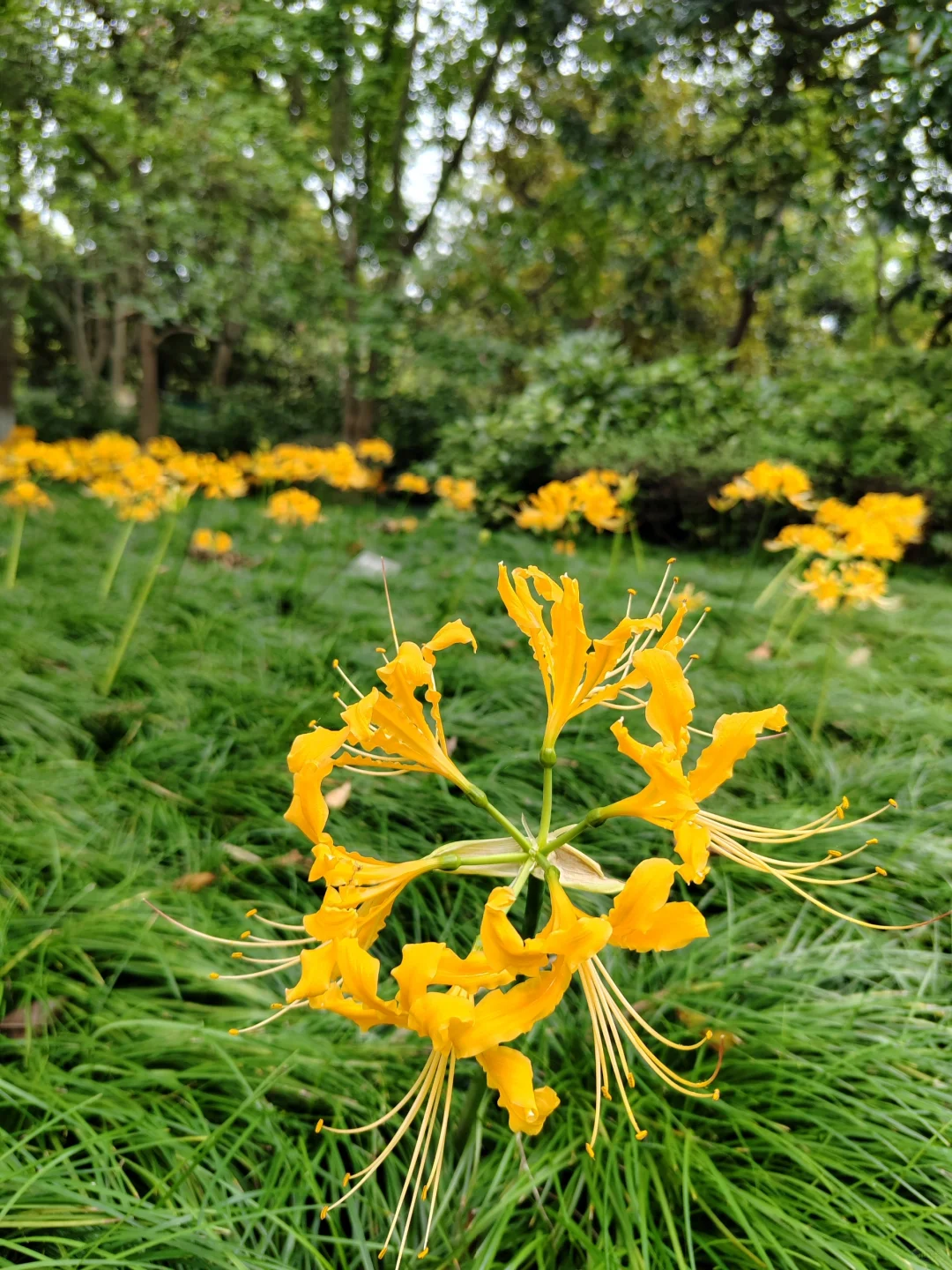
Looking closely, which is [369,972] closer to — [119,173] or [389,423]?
[119,173]

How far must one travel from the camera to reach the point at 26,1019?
1367 mm

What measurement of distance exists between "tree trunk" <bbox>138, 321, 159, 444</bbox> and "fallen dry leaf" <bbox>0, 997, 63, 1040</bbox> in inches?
301

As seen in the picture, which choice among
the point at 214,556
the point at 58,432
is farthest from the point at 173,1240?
the point at 58,432

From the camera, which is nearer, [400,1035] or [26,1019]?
[26,1019]

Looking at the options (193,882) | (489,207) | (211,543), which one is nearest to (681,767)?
(193,882)

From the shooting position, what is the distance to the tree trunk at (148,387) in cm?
786

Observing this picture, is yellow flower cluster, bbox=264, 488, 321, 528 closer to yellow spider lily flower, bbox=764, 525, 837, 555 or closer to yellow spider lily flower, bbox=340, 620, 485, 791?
yellow spider lily flower, bbox=764, 525, 837, 555

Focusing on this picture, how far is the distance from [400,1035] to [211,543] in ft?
9.10

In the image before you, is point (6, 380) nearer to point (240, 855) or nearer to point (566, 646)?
point (240, 855)

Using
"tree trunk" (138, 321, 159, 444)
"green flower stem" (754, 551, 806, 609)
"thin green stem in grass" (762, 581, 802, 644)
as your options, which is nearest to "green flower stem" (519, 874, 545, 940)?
"green flower stem" (754, 551, 806, 609)

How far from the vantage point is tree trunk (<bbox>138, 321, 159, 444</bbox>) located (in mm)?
7863

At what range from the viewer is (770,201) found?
7.42 meters

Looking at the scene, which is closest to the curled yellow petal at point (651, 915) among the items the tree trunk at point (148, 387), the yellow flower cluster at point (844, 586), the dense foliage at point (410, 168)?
the yellow flower cluster at point (844, 586)

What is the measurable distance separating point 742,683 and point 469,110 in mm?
8064
